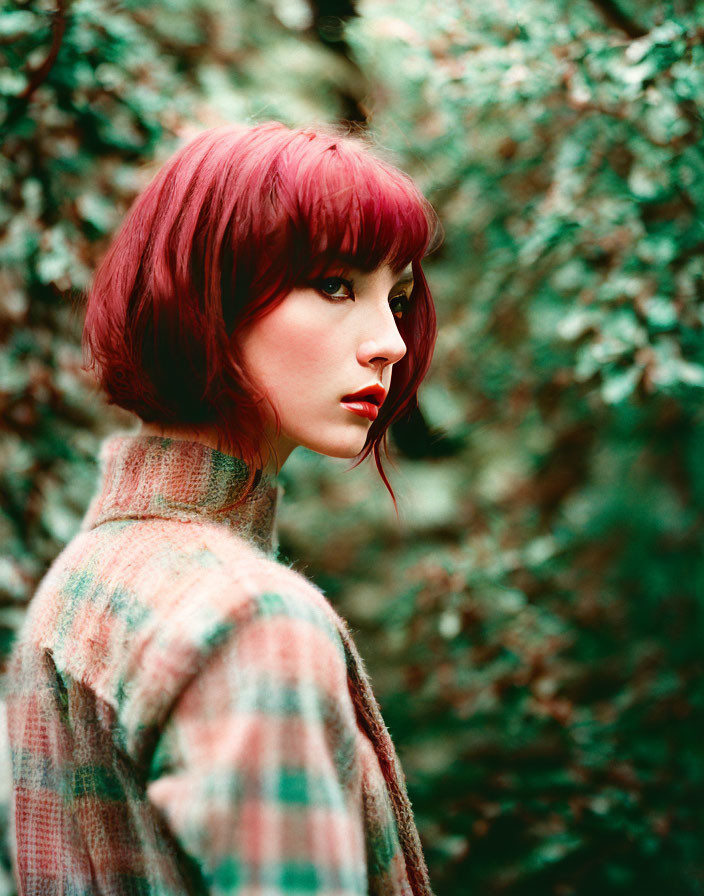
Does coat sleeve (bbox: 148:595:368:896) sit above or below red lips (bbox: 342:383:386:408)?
below

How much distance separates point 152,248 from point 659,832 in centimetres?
210

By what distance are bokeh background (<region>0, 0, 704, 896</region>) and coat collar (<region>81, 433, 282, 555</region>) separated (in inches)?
23.2

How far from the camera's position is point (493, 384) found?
113 inches

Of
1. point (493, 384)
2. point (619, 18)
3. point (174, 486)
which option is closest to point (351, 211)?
point (174, 486)

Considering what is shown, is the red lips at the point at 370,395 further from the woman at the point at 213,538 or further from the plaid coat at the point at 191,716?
the plaid coat at the point at 191,716

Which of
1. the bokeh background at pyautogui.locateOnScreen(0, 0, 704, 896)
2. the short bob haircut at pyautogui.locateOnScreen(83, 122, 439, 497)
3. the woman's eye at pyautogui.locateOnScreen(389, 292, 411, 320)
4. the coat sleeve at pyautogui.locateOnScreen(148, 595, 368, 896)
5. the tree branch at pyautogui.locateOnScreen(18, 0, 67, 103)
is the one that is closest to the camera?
the coat sleeve at pyautogui.locateOnScreen(148, 595, 368, 896)

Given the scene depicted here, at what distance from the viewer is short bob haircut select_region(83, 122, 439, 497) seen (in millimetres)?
856

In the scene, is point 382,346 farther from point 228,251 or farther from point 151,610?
point 151,610

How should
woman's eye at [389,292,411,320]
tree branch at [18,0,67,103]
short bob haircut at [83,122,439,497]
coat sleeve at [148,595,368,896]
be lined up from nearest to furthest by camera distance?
coat sleeve at [148,595,368,896] → short bob haircut at [83,122,439,497] → woman's eye at [389,292,411,320] → tree branch at [18,0,67,103]

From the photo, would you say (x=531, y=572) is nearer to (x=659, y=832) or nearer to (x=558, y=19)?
(x=659, y=832)

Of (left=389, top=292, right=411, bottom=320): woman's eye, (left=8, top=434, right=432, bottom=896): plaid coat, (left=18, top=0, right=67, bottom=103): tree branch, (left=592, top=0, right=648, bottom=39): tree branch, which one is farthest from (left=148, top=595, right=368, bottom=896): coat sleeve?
(left=592, top=0, right=648, bottom=39): tree branch

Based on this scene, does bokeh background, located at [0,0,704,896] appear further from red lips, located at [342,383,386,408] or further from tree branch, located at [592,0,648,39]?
red lips, located at [342,383,386,408]

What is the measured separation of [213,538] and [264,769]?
0.78 ft

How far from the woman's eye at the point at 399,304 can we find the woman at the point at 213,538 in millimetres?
49
